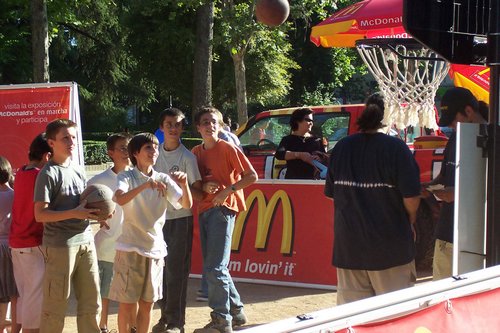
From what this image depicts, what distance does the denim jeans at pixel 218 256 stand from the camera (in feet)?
23.6

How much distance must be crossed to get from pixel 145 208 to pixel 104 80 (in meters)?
36.8

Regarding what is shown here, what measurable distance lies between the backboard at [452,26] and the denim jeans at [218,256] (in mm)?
3145

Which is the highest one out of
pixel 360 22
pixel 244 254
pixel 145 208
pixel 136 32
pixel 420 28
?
pixel 136 32

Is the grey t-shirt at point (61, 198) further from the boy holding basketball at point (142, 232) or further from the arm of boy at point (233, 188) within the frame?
the arm of boy at point (233, 188)

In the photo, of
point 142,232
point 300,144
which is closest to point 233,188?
point 142,232

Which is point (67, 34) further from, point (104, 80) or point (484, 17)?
point (484, 17)

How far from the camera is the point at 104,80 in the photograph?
4225 centimetres

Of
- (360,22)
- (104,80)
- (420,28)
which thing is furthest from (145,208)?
(104,80)

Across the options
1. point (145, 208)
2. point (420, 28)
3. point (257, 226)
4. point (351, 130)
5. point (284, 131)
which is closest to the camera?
point (420, 28)

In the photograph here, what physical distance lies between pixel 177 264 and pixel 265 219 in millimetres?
2892

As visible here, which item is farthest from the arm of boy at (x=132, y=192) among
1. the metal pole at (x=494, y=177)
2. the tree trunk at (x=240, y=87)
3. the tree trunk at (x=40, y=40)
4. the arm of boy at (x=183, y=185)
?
the tree trunk at (x=240, y=87)

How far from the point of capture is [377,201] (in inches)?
214

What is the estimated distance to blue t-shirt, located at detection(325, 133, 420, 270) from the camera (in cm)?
536

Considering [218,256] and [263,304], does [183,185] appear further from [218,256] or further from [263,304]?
[263,304]
